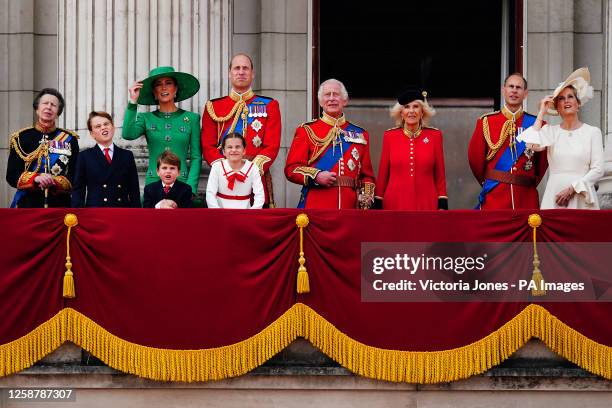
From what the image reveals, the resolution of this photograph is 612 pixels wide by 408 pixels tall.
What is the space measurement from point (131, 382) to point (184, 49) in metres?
3.85

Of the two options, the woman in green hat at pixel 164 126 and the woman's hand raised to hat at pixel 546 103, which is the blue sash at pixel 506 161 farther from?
the woman in green hat at pixel 164 126

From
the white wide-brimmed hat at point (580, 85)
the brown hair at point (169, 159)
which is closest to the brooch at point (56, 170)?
the brown hair at point (169, 159)

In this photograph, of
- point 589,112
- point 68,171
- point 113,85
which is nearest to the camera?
point 68,171

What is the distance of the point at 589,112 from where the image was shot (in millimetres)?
14508

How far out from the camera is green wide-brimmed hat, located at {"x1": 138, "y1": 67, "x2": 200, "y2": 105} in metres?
12.4

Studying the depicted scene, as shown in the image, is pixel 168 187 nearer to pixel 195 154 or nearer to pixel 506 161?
pixel 195 154

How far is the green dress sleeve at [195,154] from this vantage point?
12203 mm

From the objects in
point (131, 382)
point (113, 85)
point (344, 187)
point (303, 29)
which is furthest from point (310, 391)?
point (303, 29)

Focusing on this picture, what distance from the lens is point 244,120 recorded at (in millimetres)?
12438

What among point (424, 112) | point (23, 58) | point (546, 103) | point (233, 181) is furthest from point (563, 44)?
point (23, 58)

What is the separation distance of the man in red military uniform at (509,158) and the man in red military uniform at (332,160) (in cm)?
97

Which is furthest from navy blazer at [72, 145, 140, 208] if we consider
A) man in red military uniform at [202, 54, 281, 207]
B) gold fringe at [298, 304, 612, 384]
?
gold fringe at [298, 304, 612, 384]

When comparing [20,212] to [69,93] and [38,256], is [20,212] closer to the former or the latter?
[38,256]

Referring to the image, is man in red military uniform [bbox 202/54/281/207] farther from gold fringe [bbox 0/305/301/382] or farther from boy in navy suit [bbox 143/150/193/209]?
gold fringe [bbox 0/305/301/382]
